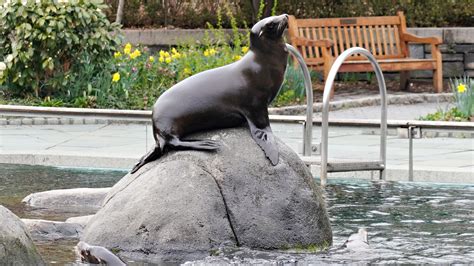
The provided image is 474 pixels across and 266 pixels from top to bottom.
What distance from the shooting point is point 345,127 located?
33.4ft

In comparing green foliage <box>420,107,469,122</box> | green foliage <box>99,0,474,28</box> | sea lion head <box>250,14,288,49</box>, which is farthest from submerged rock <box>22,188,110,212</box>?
green foliage <box>99,0,474,28</box>

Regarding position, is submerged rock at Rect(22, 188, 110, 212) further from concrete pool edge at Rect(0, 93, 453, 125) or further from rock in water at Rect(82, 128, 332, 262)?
rock in water at Rect(82, 128, 332, 262)

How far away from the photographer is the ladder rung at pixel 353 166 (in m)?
9.97

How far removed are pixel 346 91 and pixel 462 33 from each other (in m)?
2.02

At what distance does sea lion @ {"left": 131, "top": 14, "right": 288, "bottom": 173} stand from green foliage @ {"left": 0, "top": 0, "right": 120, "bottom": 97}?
27.6 ft

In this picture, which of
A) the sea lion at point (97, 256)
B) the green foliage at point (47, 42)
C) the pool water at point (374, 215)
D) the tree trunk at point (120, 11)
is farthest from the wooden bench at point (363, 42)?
the sea lion at point (97, 256)

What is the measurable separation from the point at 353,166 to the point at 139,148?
6.66ft

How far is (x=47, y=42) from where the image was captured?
15.4 meters

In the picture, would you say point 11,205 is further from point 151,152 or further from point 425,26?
point 425,26

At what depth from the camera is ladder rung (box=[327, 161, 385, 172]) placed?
9969mm

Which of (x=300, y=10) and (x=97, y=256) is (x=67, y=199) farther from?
(x=300, y=10)

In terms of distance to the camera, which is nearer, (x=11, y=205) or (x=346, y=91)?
(x=11, y=205)

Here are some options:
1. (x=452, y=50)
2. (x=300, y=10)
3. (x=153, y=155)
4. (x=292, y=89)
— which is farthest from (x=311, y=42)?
(x=153, y=155)

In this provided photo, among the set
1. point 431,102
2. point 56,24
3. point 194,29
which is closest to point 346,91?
point 431,102
